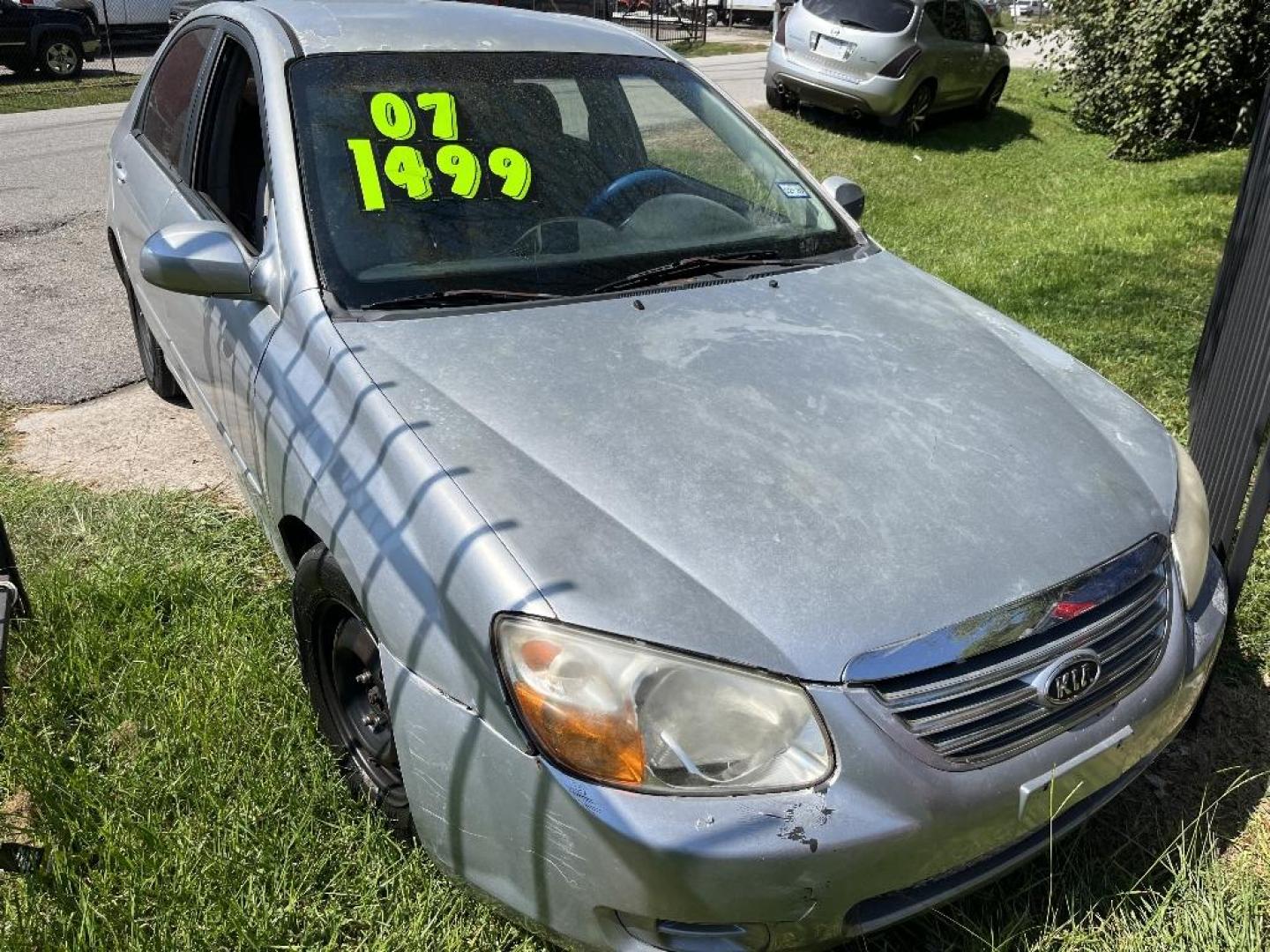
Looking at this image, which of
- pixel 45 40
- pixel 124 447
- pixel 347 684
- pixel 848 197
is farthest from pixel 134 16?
pixel 347 684

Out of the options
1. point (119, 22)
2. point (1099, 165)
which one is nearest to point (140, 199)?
point (1099, 165)

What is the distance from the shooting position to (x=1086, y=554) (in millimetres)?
1972

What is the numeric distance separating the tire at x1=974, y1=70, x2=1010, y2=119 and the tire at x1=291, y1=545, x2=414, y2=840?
12.7 metres

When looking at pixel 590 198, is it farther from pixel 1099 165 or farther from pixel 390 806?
pixel 1099 165

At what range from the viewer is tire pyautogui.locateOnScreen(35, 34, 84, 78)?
15.2 m

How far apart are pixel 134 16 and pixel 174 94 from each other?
60.3ft

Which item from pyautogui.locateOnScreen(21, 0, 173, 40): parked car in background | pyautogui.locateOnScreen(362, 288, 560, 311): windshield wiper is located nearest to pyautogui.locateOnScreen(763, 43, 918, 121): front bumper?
pyautogui.locateOnScreen(362, 288, 560, 311): windshield wiper

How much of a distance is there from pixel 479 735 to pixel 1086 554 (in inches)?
Answer: 45.4

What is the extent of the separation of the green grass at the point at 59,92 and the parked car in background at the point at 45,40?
0.23 meters

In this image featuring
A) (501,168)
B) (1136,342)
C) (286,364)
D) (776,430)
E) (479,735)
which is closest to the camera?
(479,735)

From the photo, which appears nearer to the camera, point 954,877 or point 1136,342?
point 954,877

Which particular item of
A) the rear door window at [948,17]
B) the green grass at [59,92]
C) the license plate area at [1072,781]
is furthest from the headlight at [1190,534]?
the green grass at [59,92]

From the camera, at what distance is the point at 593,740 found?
1647 mm

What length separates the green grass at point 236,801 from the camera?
208cm
